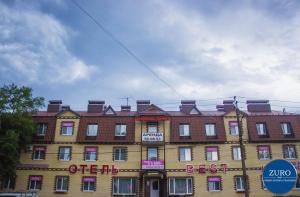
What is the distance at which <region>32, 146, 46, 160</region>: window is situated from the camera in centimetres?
3559

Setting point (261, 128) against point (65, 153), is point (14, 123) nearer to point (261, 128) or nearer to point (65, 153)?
point (65, 153)

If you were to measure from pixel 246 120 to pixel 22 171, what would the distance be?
25562 millimetres

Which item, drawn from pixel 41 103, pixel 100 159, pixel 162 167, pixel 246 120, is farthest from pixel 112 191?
pixel 246 120

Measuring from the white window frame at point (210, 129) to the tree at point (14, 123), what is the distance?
735 inches

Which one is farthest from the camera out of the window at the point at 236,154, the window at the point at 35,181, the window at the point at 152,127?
the window at the point at 152,127

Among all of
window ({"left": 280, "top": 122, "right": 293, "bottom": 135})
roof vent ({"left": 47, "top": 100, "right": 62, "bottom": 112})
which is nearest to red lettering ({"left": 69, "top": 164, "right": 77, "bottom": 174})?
roof vent ({"left": 47, "top": 100, "right": 62, "bottom": 112})

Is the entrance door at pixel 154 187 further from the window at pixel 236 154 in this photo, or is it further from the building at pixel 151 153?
the window at pixel 236 154

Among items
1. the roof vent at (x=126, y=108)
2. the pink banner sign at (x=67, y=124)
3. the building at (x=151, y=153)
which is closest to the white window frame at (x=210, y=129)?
the building at (x=151, y=153)

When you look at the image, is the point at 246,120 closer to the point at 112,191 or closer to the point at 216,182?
the point at 216,182

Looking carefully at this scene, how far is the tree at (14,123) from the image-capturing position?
3080cm

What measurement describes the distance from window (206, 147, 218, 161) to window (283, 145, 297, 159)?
754cm

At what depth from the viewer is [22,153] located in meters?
35.5

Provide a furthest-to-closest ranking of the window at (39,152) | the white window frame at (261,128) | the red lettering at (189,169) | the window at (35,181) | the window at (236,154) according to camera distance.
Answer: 1. the white window frame at (261,128)
2. the window at (39,152)
3. the window at (236,154)
4. the red lettering at (189,169)
5. the window at (35,181)

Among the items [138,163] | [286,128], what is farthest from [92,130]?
[286,128]
